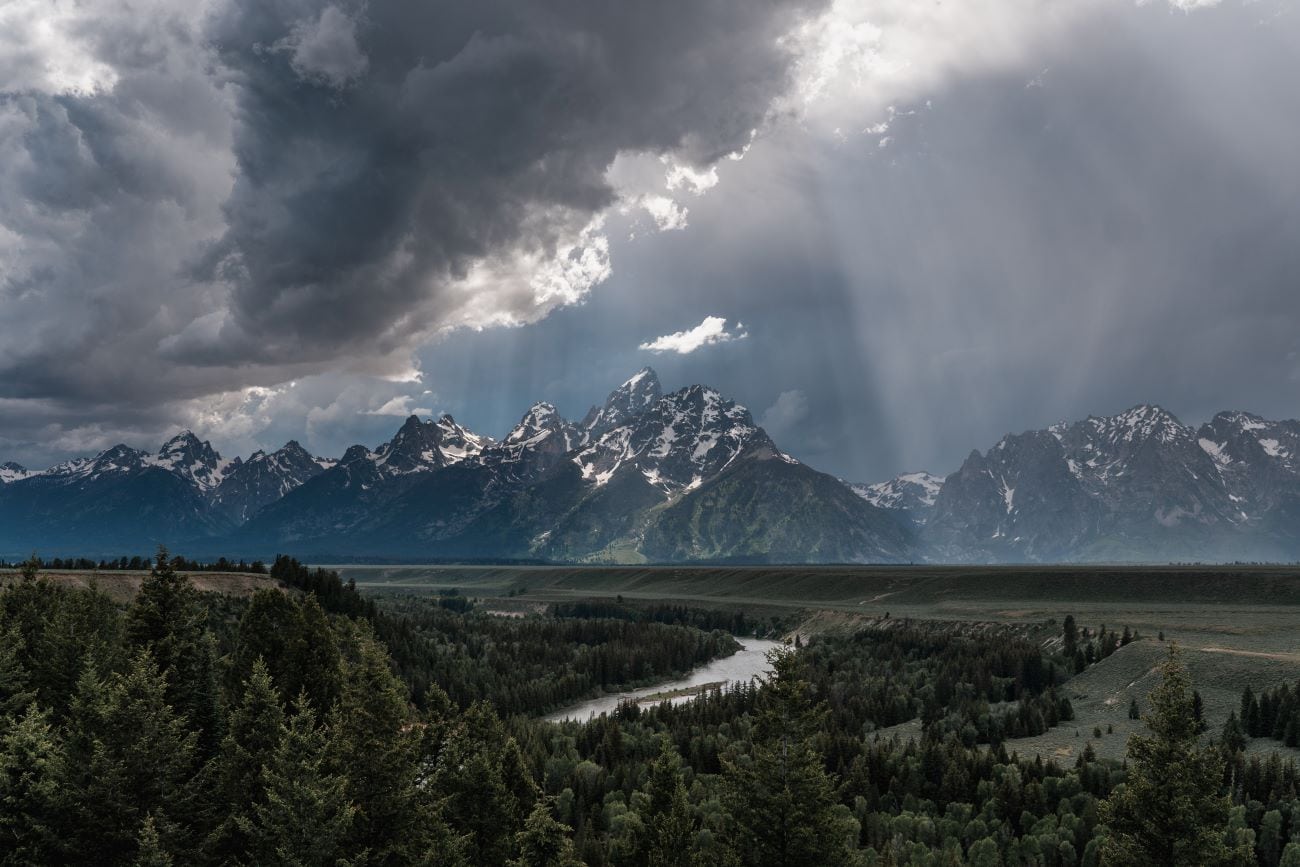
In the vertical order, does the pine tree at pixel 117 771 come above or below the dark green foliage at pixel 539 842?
above

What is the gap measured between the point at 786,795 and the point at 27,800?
121 feet

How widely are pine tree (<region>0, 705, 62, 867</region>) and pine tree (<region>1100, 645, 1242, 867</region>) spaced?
170 feet

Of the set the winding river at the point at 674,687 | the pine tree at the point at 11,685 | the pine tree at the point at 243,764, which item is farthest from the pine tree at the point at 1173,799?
the winding river at the point at 674,687

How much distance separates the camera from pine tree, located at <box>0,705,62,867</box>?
1348 inches

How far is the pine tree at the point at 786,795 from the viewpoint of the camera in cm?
3372

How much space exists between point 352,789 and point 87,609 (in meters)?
65.8

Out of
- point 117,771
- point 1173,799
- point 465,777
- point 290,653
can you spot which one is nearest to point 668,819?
point 465,777

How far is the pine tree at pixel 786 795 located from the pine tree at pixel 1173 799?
14.7 m

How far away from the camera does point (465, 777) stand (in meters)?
47.8

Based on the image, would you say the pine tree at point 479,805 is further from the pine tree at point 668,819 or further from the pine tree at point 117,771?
the pine tree at point 117,771

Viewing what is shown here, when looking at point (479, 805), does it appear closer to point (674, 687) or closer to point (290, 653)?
point (290, 653)

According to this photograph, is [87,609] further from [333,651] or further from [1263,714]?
[1263,714]

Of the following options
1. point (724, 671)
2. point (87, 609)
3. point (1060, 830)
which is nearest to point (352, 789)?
point (1060, 830)

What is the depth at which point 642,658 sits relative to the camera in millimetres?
179625
